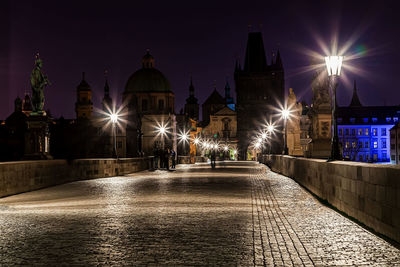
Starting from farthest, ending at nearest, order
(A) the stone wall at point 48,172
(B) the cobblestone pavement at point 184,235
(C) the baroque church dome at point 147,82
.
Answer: (C) the baroque church dome at point 147,82 < (A) the stone wall at point 48,172 < (B) the cobblestone pavement at point 184,235

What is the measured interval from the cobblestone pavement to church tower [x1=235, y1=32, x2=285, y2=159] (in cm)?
13459

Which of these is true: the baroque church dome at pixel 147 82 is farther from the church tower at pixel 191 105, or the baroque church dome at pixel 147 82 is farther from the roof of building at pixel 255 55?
the church tower at pixel 191 105

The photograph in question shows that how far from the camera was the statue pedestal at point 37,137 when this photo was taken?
2262 cm

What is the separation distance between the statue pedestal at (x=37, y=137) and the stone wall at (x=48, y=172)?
0.96 m

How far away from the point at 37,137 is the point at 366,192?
16.2 meters

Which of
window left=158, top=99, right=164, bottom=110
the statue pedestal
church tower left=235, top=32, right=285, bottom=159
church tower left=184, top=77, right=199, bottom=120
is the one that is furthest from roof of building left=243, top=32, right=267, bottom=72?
the statue pedestal

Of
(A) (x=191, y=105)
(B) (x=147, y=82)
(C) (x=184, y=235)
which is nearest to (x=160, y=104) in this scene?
(B) (x=147, y=82)

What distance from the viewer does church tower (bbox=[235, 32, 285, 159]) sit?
14812 cm

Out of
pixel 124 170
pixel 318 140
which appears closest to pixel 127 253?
pixel 318 140

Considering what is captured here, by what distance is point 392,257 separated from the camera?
270 inches

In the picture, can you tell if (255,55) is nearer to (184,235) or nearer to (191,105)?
(191,105)

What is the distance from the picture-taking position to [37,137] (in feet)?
74.7

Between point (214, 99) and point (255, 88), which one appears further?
point (214, 99)

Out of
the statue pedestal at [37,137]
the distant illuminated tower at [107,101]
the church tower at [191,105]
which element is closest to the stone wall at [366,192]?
the statue pedestal at [37,137]
